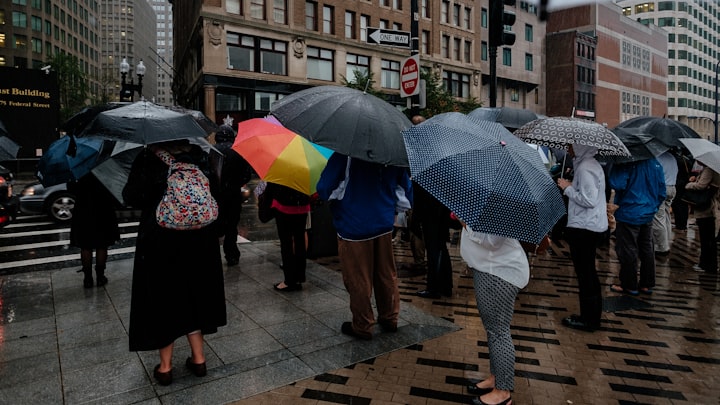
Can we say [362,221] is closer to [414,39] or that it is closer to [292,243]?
[292,243]

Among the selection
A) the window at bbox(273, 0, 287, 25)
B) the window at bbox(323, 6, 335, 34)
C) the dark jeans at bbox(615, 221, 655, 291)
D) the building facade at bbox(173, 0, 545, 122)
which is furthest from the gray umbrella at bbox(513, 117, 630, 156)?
the window at bbox(323, 6, 335, 34)

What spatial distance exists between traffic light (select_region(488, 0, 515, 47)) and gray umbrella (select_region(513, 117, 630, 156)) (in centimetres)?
413

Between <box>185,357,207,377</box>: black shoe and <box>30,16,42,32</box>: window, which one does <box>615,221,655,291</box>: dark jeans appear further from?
<box>30,16,42,32</box>: window

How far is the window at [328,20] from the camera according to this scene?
120 ft

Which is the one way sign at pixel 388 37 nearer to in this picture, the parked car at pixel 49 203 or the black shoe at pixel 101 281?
the black shoe at pixel 101 281

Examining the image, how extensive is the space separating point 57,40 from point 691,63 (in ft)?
406

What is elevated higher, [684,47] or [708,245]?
[684,47]

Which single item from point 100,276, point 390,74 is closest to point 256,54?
point 390,74

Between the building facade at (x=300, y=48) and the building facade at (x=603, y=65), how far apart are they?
18238mm

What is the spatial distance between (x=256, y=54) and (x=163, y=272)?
32270 millimetres

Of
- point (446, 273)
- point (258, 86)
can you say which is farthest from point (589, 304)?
point (258, 86)

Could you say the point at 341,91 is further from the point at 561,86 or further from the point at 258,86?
the point at 561,86

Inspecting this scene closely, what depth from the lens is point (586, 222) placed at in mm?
4953

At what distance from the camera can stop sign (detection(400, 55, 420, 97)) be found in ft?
28.5
